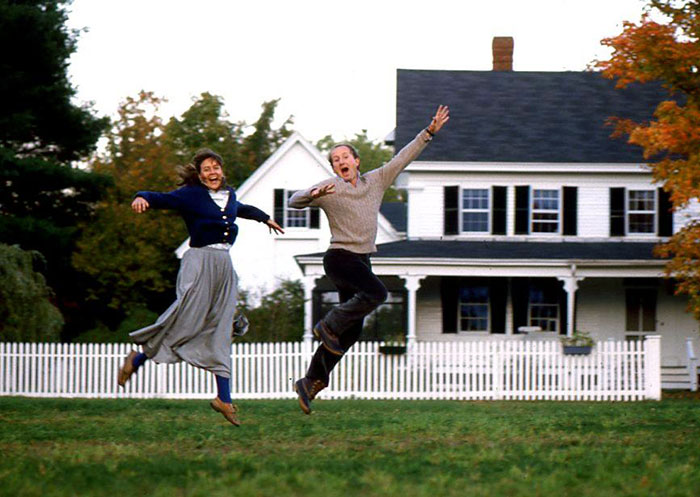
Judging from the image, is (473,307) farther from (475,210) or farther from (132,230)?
(132,230)

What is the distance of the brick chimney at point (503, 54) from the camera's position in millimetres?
35281

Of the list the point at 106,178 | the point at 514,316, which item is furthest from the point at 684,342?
the point at 106,178

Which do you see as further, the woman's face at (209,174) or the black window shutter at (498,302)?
the black window shutter at (498,302)

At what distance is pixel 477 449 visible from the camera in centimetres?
768

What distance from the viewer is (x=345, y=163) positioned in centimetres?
901

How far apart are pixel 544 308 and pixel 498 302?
50.9 inches

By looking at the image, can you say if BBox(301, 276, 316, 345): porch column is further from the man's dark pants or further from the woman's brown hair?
the woman's brown hair

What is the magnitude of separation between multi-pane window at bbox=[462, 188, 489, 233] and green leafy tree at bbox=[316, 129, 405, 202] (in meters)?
41.1

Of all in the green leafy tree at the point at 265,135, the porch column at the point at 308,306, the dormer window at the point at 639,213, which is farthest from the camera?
the green leafy tree at the point at 265,135

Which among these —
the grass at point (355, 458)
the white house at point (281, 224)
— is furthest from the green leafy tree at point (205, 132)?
the grass at point (355, 458)

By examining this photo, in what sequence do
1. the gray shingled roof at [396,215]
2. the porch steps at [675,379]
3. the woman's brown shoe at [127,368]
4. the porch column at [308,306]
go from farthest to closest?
the gray shingled roof at [396,215]
the porch steps at [675,379]
the porch column at [308,306]
the woman's brown shoe at [127,368]

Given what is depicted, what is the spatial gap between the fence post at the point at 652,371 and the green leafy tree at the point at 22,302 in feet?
45.2

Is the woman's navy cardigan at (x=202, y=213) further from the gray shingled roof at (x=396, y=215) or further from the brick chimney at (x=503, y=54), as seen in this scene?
the gray shingled roof at (x=396, y=215)

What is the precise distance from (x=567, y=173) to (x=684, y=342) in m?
5.72
